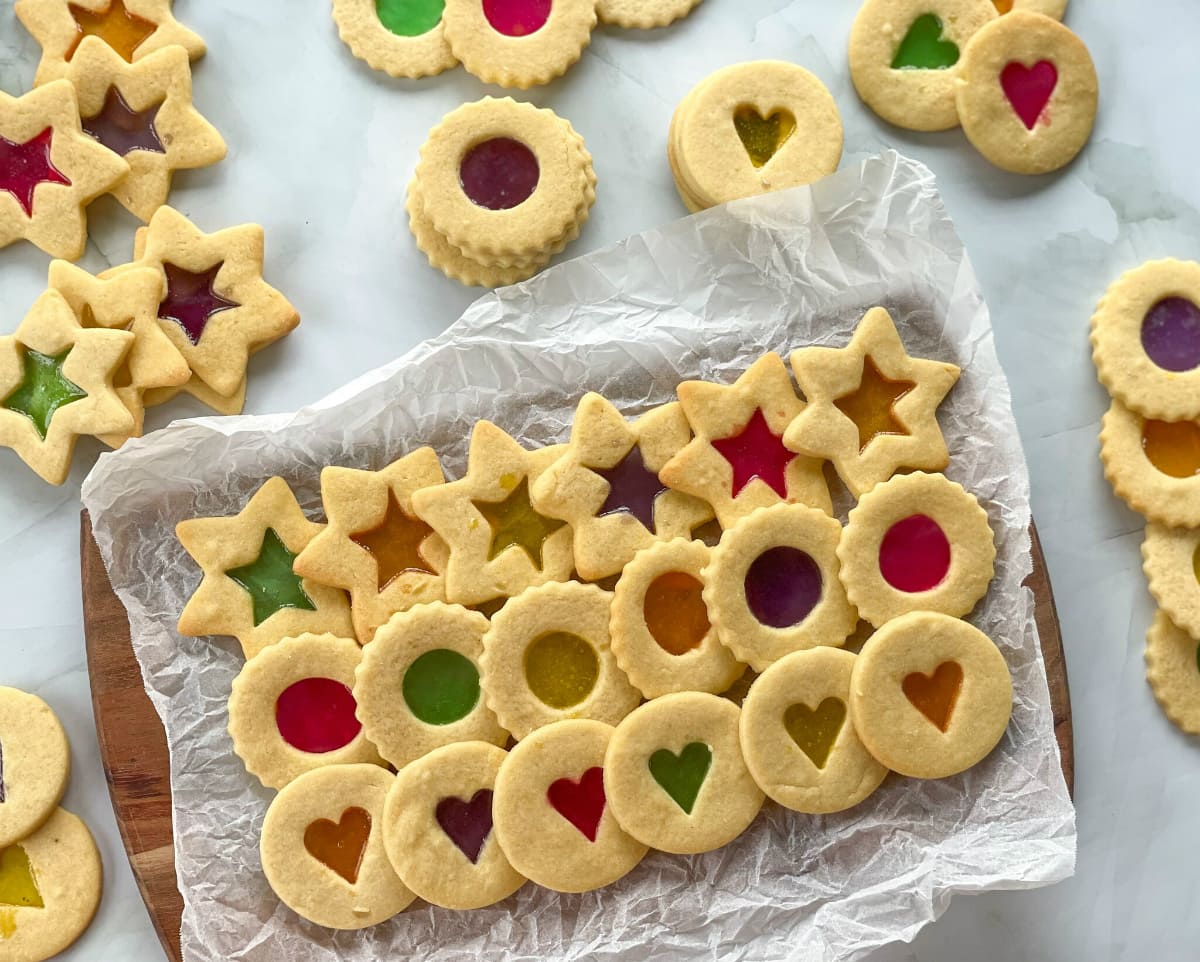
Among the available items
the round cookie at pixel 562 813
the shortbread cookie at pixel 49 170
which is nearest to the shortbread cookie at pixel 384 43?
the shortbread cookie at pixel 49 170

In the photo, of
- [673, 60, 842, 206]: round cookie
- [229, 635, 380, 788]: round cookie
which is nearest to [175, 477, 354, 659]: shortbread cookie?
[229, 635, 380, 788]: round cookie

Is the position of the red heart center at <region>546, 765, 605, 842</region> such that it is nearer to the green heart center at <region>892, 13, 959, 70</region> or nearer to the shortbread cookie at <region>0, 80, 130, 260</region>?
the shortbread cookie at <region>0, 80, 130, 260</region>

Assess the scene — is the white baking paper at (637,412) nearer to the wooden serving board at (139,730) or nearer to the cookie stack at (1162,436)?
the wooden serving board at (139,730)

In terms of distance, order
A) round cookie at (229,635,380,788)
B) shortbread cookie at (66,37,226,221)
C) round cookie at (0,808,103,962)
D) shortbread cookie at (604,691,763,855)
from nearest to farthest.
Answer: shortbread cookie at (604,691,763,855) → round cookie at (229,635,380,788) → round cookie at (0,808,103,962) → shortbread cookie at (66,37,226,221)

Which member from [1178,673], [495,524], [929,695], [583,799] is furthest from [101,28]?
[1178,673]

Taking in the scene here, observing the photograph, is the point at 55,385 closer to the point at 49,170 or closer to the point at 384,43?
the point at 49,170

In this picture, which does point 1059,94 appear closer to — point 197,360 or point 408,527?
point 408,527
